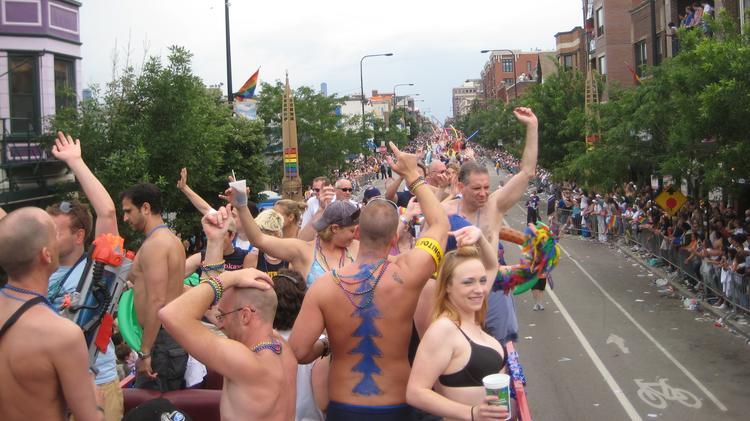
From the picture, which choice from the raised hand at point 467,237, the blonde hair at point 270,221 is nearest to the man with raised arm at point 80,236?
the blonde hair at point 270,221

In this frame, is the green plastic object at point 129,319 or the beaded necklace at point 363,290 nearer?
the beaded necklace at point 363,290

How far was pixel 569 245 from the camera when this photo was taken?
29250 mm

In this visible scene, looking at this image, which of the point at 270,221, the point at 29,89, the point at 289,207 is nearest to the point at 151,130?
the point at 29,89

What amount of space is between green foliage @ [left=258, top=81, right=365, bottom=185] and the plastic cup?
104 ft

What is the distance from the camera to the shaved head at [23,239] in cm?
370

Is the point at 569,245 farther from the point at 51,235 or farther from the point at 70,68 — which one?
the point at 51,235

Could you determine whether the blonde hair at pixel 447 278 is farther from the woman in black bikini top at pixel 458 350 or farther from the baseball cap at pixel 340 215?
the baseball cap at pixel 340 215

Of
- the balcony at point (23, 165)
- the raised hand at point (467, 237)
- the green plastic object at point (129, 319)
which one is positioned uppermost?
the balcony at point (23, 165)

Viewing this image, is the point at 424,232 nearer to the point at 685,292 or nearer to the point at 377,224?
the point at 377,224

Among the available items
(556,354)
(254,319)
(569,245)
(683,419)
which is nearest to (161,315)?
(254,319)

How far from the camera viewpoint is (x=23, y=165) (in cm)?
1645

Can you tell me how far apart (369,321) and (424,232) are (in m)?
0.68

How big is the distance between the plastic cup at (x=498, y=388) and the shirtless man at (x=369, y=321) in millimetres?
718

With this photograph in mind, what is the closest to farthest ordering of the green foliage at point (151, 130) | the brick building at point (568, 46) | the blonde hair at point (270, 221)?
1. the blonde hair at point (270, 221)
2. the green foliage at point (151, 130)
3. the brick building at point (568, 46)
